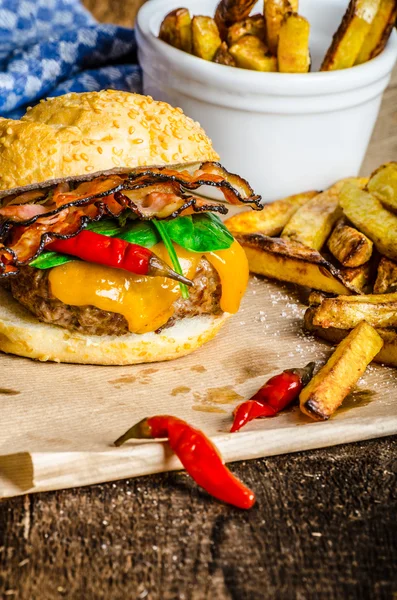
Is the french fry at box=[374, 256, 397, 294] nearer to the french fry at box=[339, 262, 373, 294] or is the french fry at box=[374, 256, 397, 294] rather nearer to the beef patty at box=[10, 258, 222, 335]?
the french fry at box=[339, 262, 373, 294]

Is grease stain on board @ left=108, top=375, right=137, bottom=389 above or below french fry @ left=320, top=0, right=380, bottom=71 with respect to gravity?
below

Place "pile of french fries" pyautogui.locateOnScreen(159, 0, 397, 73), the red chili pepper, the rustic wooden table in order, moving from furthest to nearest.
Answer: "pile of french fries" pyautogui.locateOnScreen(159, 0, 397, 73) < the red chili pepper < the rustic wooden table

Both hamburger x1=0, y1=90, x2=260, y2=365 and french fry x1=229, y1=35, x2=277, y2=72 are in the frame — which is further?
french fry x1=229, y1=35, x2=277, y2=72

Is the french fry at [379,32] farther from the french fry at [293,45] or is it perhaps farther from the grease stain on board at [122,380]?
the grease stain on board at [122,380]

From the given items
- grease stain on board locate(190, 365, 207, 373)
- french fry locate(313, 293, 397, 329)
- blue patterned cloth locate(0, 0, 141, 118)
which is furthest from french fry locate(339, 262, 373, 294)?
blue patterned cloth locate(0, 0, 141, 118)

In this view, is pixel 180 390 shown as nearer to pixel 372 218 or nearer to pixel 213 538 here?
pixel 213 538

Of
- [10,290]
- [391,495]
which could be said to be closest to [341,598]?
[391,495]

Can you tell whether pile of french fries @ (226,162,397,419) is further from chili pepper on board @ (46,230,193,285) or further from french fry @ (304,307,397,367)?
chili pepper on board @ (46,230,193,285)

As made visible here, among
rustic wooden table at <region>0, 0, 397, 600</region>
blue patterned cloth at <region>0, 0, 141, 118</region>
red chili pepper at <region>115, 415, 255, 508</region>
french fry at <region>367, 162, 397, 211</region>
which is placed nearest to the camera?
rustic wooden table at <region>0, 0, 397, 600</region>

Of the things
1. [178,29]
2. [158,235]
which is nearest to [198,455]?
[158,235]

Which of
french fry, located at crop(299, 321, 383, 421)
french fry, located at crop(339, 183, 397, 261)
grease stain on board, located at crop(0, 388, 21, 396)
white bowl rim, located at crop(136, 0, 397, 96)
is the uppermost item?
white bowl rim, located at crop(136, 0, 397, 96)
